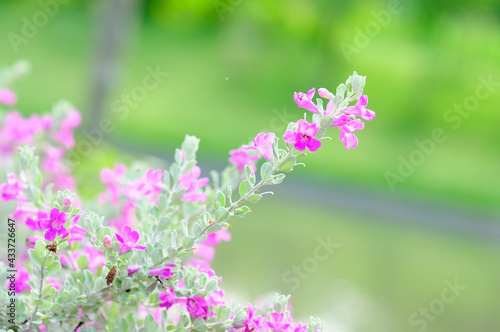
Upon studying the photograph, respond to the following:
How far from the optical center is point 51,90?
11.3m

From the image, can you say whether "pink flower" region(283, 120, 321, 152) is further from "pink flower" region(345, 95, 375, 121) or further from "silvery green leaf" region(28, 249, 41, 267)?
"silvery green leaf" region(28, 249, 41, 267)

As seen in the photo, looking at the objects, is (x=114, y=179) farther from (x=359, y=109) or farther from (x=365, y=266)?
(x=365, y=266)

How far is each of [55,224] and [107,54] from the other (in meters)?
4.61

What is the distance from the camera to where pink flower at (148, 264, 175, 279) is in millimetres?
1274

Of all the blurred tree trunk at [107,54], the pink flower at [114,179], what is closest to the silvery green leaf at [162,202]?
the pink flower at [114,179]

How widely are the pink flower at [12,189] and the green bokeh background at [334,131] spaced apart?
255 centimetres

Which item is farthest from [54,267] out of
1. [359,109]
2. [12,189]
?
[359,109]

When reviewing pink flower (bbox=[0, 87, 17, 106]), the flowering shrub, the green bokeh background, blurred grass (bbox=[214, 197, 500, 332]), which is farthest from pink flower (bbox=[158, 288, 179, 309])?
blurred grass (bbox=[214, 197, 500, 332])

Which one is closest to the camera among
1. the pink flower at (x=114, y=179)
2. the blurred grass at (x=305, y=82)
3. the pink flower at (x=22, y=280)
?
the pink flower at (x=22, y=280)

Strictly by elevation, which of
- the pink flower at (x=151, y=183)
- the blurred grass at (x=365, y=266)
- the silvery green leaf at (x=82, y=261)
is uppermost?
the blurred grass at (x=365, y=266)

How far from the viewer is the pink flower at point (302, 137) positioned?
122 cm

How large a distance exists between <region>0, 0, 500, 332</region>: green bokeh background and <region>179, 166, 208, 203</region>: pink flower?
265 cm

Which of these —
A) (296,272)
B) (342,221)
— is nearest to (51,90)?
(342,221)

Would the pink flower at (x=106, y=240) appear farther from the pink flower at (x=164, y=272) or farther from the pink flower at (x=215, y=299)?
the pink flower at (x=215, y=299)
